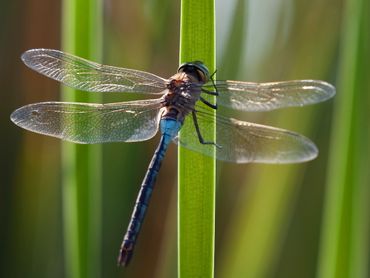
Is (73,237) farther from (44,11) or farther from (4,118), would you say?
(44,11)

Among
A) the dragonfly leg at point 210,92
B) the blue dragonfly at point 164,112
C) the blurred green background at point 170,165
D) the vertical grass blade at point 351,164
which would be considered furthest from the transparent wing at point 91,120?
the vertical grass blade at point 351,164

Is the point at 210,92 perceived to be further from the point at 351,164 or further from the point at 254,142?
the point at 351,164

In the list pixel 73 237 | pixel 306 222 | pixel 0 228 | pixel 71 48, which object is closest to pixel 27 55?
pixel 71 48

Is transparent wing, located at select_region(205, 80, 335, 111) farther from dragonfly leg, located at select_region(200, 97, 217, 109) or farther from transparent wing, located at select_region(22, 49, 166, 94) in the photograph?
transparent wing, located at select_region(22, 49, 166, 94)

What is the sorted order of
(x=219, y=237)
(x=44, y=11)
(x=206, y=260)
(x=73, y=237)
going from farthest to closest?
(x=44, y=11) → (x=219, y=237) → (x=73, y=237) → (x=206, y=260)

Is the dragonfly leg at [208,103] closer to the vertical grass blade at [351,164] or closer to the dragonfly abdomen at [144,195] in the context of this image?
the dragonfly abdomen at [144,195]
